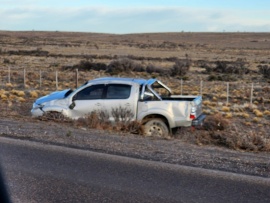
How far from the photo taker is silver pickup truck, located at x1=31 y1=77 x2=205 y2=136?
13.6 metres

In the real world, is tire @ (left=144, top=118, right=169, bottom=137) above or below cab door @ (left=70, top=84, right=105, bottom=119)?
below

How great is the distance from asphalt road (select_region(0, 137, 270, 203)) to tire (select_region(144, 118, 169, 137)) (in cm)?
464

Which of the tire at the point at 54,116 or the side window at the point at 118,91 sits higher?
the side window at the point at 118,91

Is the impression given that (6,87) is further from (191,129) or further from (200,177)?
(200,177)

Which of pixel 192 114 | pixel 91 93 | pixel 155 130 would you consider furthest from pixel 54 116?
pixel 192 114

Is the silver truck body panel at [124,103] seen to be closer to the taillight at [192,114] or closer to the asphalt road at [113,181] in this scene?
the taillight at [192,114]

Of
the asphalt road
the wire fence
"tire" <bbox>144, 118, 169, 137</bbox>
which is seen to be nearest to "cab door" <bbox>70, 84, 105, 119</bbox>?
"tire" <bbox>144, 118, 169, 137</bbox>

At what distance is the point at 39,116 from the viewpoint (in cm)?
1424

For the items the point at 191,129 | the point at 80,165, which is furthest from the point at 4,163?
the point at 191,129

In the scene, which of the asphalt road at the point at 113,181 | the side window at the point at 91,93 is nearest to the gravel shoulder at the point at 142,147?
the asphalt road at the point at 113,181

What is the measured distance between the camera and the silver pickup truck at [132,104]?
13555 mm

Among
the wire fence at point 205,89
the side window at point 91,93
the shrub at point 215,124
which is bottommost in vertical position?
the wire fence at point 205,89

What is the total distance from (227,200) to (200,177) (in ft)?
3.62

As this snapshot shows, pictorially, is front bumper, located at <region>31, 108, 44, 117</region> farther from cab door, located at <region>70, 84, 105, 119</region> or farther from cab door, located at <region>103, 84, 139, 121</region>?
cab door, located at <region>103, 84, 139, 121</region>
